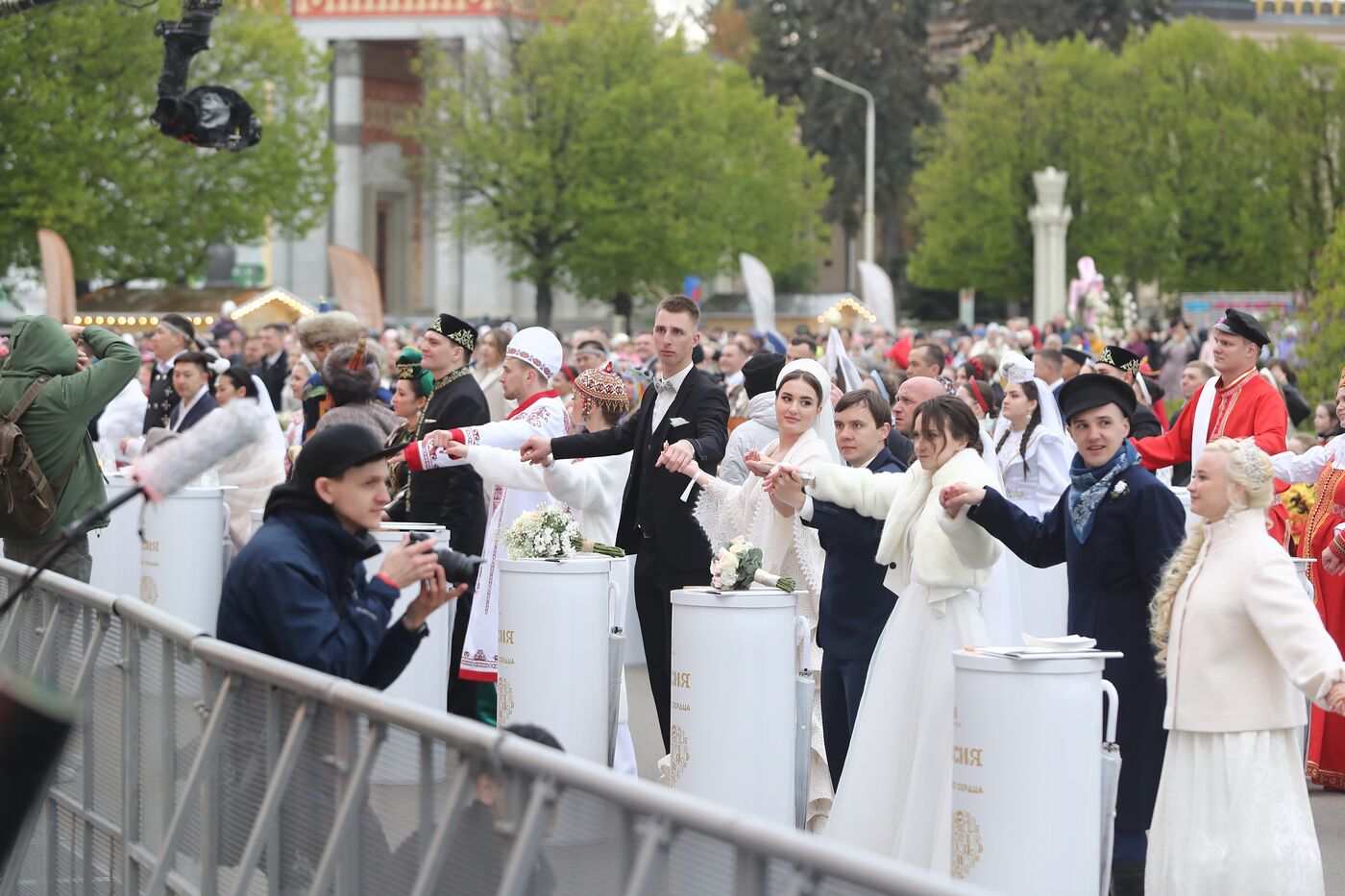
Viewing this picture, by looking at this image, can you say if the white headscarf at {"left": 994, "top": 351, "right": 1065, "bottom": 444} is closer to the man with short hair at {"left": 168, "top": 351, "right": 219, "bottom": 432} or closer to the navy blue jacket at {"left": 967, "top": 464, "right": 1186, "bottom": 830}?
the navy blue jacket at {"left": 967, "top": 464, "right": 1186, "bottom": 830}

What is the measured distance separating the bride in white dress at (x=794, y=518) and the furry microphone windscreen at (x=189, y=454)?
501 centimetres

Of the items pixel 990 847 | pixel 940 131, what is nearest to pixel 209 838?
pixel 990 847

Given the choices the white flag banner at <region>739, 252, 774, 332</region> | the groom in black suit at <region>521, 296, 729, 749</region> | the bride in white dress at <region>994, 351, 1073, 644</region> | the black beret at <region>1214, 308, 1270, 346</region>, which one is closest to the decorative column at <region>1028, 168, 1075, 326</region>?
the white flag banner at <region>739, 252, 774, 332</region>

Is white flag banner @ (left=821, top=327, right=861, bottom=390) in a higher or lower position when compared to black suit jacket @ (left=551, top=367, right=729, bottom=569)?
higher

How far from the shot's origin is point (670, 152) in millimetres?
54844

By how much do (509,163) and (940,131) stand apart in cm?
1862

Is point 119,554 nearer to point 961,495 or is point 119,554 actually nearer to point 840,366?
point 840,366

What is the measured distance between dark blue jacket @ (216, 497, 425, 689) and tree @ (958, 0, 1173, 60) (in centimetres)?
6891

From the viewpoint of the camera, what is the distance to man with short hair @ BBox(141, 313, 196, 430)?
14570 mm

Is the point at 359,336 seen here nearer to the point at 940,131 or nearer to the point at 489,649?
the point at 489,649

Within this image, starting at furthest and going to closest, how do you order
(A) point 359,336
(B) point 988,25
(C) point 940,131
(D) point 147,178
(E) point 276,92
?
1. (B) point 988,25
2. (C) point 940,131
3. (E) point 276,92
4. (D) point 147,178
5. (A) point 359,336

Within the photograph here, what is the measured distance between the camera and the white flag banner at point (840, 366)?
13.5 metres

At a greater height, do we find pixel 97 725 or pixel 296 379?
pixel 296 379

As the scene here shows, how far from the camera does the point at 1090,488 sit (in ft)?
24.2
